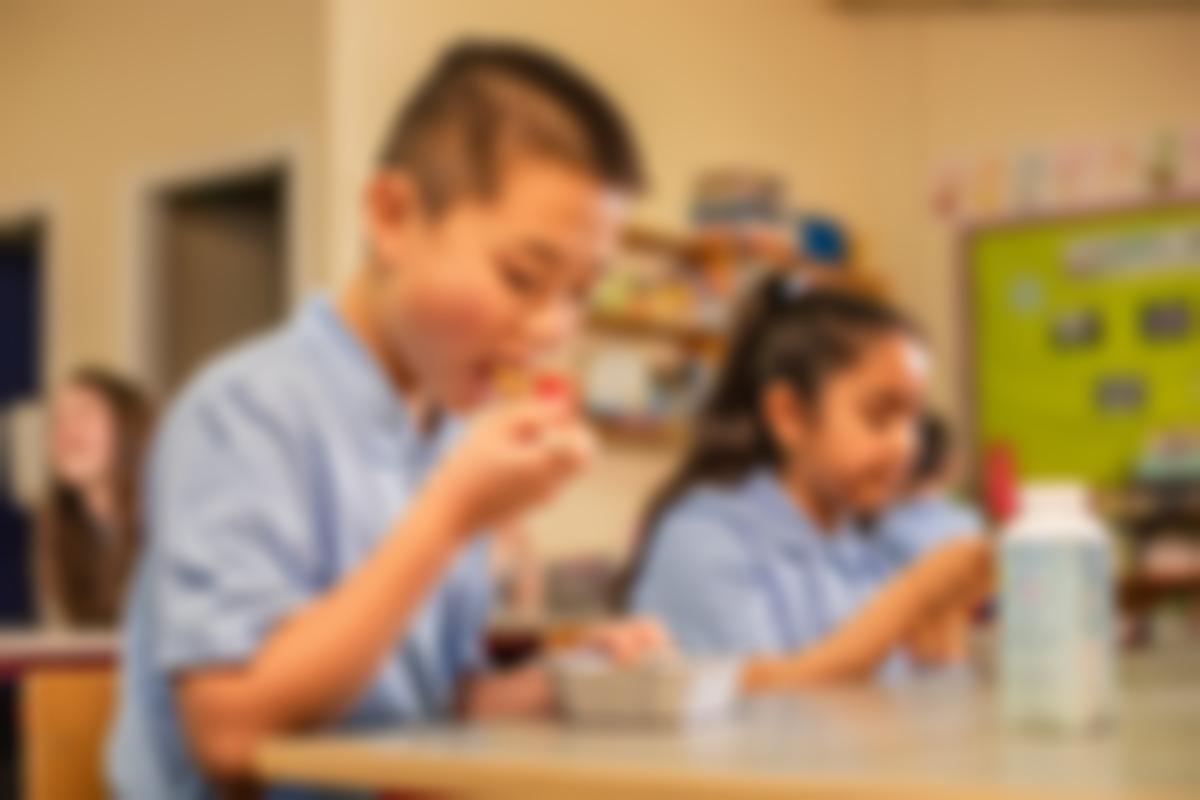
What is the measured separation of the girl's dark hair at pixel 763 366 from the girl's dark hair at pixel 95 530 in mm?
435

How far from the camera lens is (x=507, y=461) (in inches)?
28.0

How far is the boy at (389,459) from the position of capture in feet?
2.32

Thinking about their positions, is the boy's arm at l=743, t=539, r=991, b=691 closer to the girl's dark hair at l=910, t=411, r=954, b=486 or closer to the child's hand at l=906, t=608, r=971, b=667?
the child's hand at l=906, t=608, r=971, b=667

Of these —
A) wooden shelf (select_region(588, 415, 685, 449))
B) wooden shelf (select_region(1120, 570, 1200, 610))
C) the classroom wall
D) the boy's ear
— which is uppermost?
the classroom wall

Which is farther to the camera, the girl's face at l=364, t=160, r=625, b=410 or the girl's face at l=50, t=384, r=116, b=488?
the girl's face at l=50, t=384, r=116, b=488

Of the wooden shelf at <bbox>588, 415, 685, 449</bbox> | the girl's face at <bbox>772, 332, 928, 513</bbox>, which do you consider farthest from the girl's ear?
the wooden shelf at <bbox>588, 415, 685, 449</bbox>

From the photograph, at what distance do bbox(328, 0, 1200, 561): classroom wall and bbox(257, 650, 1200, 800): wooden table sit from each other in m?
0.72

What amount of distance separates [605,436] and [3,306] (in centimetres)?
167

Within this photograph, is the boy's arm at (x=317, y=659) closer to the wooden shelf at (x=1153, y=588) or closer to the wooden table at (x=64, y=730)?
the wooden table at (x=64, y=730)

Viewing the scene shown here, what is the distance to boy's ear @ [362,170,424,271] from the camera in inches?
34.6

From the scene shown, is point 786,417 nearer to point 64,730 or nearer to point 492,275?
point 492,275

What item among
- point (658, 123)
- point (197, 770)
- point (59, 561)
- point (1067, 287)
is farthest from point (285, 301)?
point (1067, 287)

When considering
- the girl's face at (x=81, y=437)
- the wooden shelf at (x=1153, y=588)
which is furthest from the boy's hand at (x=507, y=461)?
the wooden shelf at (x=1153, y=588)

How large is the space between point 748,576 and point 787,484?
0.14 metres
